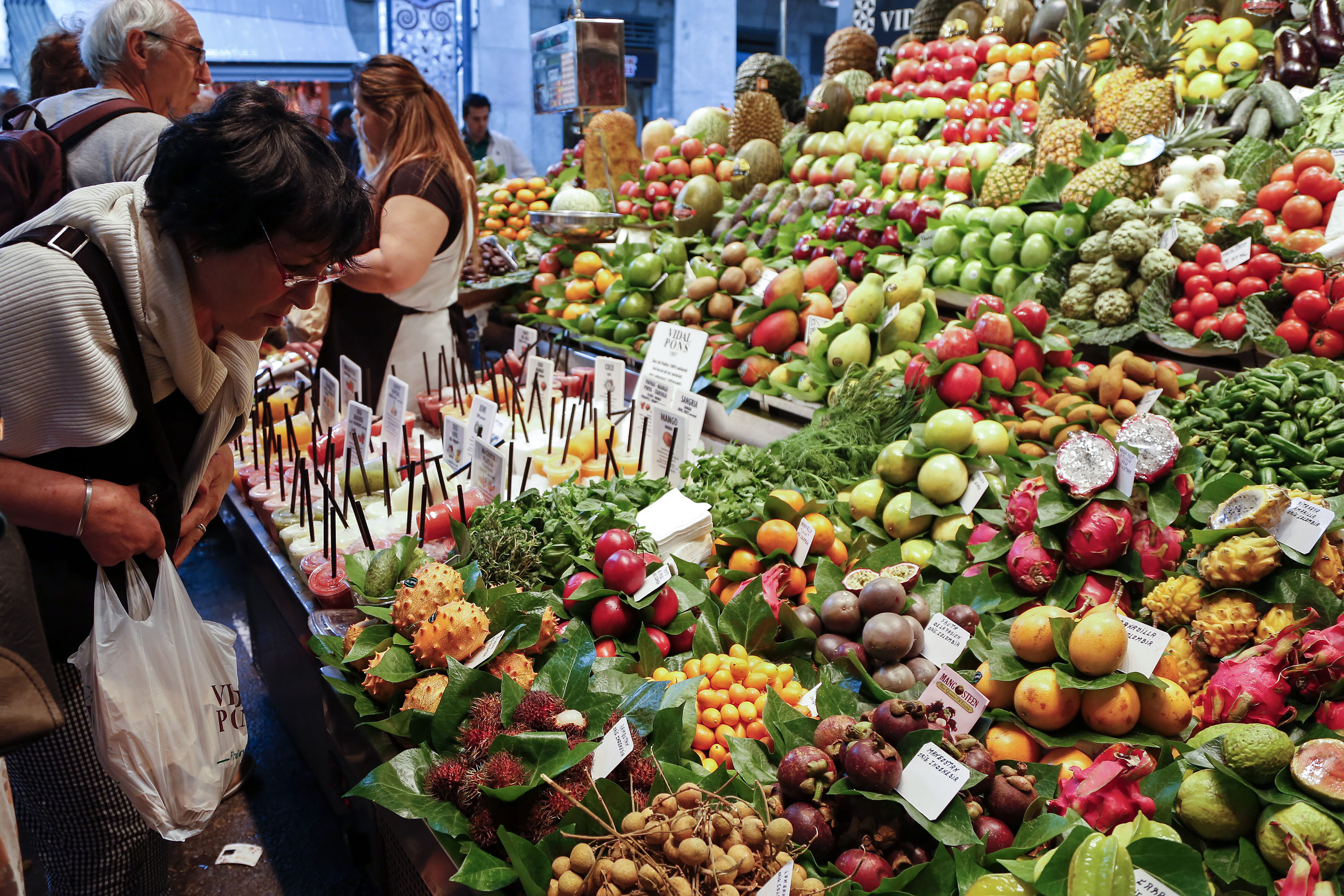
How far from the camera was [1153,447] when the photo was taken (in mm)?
2021

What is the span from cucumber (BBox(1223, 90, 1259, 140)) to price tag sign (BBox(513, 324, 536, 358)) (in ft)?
10.9

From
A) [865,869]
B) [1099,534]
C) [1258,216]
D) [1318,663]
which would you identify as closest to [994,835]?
[865,869]

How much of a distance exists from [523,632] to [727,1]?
45.8 feet

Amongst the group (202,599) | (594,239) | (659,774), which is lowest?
(202,599)

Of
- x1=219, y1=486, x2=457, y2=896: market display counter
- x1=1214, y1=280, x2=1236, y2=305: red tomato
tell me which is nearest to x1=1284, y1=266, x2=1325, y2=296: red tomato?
x1=1214, y1=280, x2=1236, y2=305: red tomato

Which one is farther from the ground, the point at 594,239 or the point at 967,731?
the point at 594,239

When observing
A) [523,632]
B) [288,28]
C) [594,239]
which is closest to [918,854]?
[523,632]

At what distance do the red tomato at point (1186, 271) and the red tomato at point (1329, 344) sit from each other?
18.9 inches

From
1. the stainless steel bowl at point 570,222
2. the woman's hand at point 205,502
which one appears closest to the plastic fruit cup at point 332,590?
the woman's hand at point 205,502

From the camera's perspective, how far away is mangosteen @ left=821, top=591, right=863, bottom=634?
191cm

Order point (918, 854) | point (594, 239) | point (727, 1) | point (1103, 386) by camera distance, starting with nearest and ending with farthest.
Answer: point (918, 854)
point (1103, 386)
point (594, 239)
point (727, 1)

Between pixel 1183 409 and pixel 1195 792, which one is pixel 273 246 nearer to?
pixel 1195 792

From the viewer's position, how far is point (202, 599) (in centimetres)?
411

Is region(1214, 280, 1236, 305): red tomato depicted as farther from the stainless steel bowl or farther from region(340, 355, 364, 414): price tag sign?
region(340, 355, 364, 414): price tag sign
